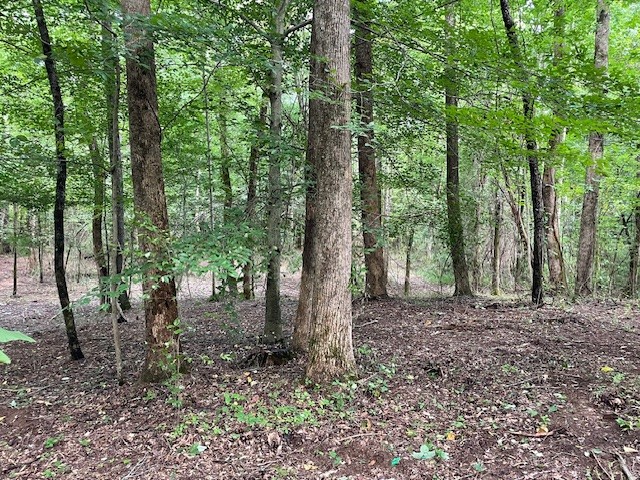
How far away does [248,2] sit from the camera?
6.05 m

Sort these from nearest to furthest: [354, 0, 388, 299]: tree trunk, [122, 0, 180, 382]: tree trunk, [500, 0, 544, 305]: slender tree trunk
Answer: [122, 0, 180, 382]: tree trunk < [500, 0, 544, 305]: slender tree trunk < [354, 0, 388, 299]: tree trunk

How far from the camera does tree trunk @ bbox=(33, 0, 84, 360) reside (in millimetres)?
5234

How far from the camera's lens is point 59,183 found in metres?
5.82

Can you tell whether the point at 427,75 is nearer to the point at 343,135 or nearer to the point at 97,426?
the point at 343,135

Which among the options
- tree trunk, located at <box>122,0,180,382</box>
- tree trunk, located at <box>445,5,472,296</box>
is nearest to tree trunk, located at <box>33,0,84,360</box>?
tree trunk, located at <box>122,0,180,382</box>

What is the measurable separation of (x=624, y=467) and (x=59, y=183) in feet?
22.4

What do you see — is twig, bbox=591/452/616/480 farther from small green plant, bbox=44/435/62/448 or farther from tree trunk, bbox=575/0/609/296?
tree trunk, bbox=575/0/609/296

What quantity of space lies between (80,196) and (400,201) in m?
8.87

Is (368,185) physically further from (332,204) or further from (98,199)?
(98,199)

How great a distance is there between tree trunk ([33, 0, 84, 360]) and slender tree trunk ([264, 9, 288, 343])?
2378 millimetres

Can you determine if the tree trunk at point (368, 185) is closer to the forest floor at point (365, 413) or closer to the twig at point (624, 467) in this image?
the forest floor at point (365, 413)

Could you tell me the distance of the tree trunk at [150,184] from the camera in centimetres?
429

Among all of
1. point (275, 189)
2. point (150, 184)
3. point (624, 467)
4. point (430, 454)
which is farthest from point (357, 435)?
point (150, 184)

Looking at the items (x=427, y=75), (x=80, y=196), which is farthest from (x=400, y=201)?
(x=80, y=196)
